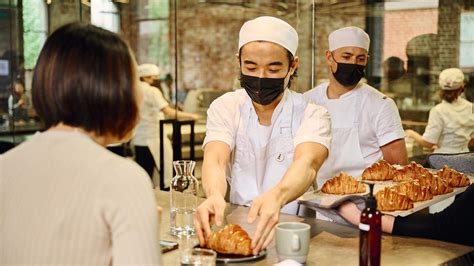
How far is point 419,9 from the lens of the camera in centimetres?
553

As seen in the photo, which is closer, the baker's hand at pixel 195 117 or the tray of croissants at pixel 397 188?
the tray of croissants at pixel 397 188

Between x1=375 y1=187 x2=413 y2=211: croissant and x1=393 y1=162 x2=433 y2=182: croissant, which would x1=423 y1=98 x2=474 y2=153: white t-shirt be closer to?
x1=393 y1=162 x2=433 y2=182: croissant

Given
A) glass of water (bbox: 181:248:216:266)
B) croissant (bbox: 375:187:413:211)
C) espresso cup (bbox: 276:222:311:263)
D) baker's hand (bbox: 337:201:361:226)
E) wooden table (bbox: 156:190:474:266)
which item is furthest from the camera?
croissant (bbox: 375:187:413:211)

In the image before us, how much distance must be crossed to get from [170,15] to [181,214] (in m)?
4.26

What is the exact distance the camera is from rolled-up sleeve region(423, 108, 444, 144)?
17.5ft

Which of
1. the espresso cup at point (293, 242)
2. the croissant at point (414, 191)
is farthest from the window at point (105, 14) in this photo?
the espresso cup at point (293, 242)

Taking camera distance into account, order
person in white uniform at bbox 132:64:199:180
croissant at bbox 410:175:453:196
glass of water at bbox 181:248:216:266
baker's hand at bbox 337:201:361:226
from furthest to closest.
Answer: person in white uniform at bbox 132:64:199:180 < croissant at bbox 410:175:453:196 < baker's hand at bbox 337:201:361:226 < glass of water at bbox 181:248:216:266

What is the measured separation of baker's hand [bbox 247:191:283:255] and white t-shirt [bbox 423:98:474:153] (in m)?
3.61

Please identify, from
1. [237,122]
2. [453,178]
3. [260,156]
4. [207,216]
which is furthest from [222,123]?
[453,178]

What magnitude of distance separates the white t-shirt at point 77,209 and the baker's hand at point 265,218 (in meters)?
0.61

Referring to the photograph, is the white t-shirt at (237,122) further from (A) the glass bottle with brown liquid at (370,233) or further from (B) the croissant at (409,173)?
(A) the glass bottle with brown liquid at (370,233)

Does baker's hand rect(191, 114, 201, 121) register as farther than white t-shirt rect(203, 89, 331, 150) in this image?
Yes

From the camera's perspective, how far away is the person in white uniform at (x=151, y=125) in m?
5.83

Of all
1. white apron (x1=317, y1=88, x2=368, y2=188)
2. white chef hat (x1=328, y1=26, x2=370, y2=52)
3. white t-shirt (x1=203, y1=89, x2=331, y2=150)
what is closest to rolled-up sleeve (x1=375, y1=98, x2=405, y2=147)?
white apron (x1=317, y1=88, x2=368, y2=188)
